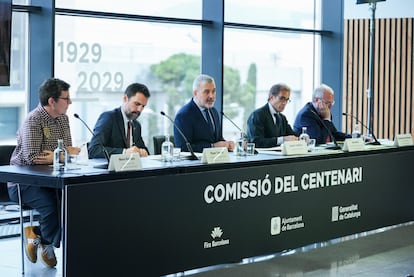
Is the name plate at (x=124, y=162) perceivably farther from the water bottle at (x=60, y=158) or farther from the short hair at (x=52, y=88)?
the short hair at (x=52, y=88)

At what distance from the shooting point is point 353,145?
619cm

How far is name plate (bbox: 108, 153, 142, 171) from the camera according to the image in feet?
14.6

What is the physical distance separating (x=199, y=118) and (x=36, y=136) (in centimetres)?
158

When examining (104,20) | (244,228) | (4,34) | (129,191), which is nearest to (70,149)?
(129,191)

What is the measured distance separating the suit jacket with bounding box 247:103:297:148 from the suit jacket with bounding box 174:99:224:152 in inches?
19.8

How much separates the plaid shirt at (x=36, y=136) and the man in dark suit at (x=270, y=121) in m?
1.98

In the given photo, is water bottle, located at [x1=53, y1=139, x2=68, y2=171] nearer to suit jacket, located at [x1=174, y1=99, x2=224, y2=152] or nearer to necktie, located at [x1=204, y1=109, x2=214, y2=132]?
suit jacket, located at [x1=174, y1=99, x2=224, y2=152]

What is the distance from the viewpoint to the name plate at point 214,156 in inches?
198

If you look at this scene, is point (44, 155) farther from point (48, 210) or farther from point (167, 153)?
point (167, 153)

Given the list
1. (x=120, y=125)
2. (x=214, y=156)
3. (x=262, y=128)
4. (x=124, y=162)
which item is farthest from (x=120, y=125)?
(x=262, y=128)

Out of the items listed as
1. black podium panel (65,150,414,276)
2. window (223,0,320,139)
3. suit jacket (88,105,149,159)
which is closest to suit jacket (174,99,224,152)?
suit jacket (88,105,149,159)

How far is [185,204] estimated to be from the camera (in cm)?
483

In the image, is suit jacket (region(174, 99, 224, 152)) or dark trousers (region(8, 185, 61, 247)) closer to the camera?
dark trousers (region(8, 185, 61, 247))

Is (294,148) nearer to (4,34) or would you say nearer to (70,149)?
(70,149)
